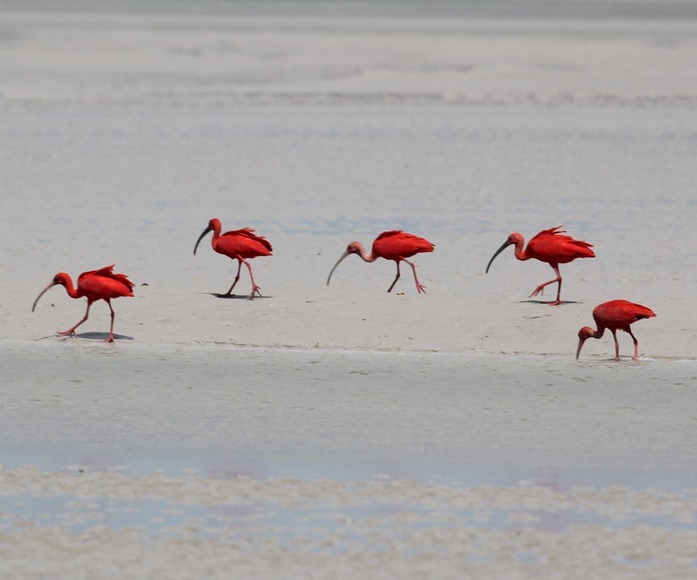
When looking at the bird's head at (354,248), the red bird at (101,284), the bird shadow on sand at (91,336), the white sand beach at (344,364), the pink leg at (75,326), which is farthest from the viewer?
the bird's head at (354,248)

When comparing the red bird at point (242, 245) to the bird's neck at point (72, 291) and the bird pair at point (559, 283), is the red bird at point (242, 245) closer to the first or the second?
the bird's neck at point (72, 291)

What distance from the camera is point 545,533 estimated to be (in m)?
6.58

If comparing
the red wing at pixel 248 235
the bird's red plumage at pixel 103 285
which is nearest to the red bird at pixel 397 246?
the red wing at pixel 248 235

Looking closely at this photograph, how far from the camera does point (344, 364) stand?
34.1 ft

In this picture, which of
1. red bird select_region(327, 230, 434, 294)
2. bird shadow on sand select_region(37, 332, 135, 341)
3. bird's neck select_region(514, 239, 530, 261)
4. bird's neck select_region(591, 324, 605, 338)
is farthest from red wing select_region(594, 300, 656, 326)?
bird shadow on sand select_region(37, 332, 135, 341)

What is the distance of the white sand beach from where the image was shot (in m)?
6.55

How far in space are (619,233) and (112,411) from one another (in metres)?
8.92

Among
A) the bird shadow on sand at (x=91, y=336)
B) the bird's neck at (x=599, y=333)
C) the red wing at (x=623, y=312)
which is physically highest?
the red wing at (x=623, y=312)

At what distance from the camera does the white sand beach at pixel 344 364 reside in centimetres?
655

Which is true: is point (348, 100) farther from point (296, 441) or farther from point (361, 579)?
point (361, 579)

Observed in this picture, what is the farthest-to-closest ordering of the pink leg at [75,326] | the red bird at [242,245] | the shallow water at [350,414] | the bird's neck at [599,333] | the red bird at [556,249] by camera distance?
the red bird at [242,245], the red bird at [556,249], the pink leg at [75,326], the bird's neck at [599,333], the shallow water at [350,414]

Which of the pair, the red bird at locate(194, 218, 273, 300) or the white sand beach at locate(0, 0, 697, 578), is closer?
the white sand beach at locate(0, 0, 697, 578)

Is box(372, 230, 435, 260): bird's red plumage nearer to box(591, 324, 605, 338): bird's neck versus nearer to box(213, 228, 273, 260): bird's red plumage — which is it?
box(213, 228, 273, 260): bird's red plumage

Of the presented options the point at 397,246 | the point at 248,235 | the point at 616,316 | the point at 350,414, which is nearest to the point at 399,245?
the point at 397,246
